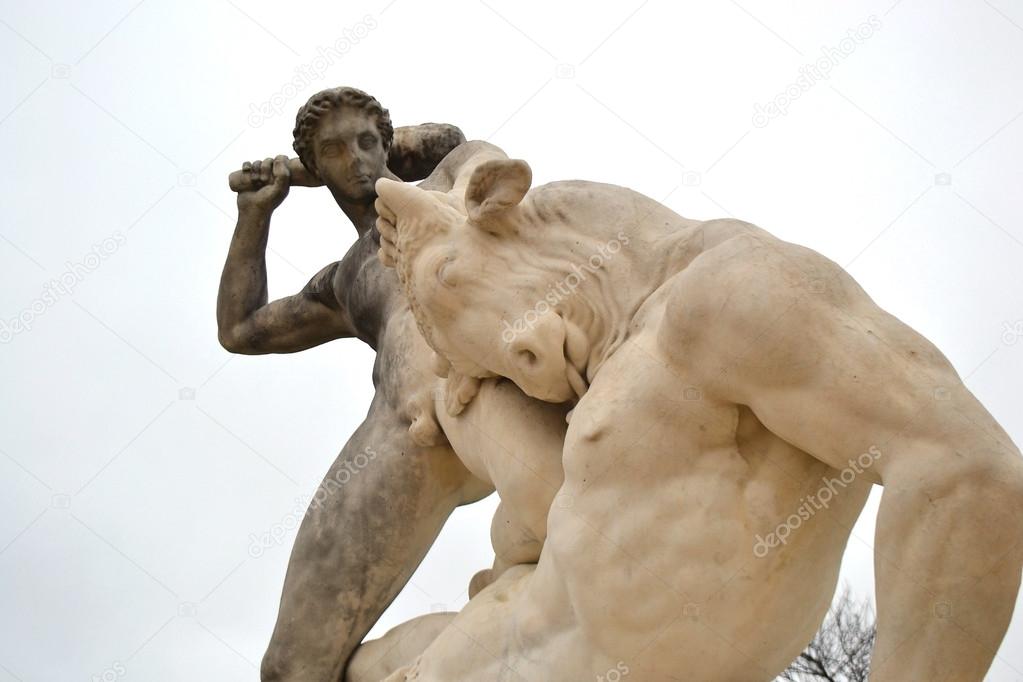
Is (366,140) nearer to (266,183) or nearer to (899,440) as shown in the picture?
(266,183)

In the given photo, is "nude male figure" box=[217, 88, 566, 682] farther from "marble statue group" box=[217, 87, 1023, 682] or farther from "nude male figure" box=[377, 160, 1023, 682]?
"nude male figure" box=[377, 160, 1023, 682]

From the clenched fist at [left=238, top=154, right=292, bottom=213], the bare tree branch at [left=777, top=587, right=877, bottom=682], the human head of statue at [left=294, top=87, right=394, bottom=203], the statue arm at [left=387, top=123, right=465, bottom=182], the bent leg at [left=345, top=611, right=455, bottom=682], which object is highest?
the bare tree branch at [left=777, top=587, right=877, bottom=682]

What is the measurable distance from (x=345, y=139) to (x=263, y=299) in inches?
33.5

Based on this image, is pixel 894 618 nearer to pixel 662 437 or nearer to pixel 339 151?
pixel 662 437

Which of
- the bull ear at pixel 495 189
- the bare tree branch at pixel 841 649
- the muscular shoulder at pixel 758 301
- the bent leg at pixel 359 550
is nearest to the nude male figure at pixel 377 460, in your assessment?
the bent leg at pixel 359 550

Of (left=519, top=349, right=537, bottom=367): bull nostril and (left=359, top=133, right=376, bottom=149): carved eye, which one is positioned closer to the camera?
(left=519, top=349, right=537, bottom=367): bull nostril

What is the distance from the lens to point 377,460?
15.5 ft

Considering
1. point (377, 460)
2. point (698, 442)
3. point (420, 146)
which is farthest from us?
point (420, 146)

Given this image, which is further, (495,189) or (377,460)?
(377,460)

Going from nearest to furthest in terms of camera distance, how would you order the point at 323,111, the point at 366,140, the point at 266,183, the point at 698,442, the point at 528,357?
the point at 698,442
the point at 528,357
the point at 323,111
the point at 366,140
the point at 266,183

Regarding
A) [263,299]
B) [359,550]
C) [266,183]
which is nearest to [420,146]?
[266,183]

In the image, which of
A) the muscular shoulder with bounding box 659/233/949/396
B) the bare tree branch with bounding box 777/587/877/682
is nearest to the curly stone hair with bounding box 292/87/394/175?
the muscular shoulder with bounding box 659/233/949/396

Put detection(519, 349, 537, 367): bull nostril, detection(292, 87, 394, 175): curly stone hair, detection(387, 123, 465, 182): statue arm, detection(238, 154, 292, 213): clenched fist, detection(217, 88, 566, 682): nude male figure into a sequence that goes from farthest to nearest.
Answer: detection(387, 123, 465, 182): statue arm
detection(238, 154, 292, 213): clenched fist
detection(292, 87, 394, 175): curly stone hair
detection(217, 88, 566, 682): nude male figure
detection(519, 349, 537, 367): bull nostril

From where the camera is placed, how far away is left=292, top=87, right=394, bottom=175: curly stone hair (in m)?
4.94
